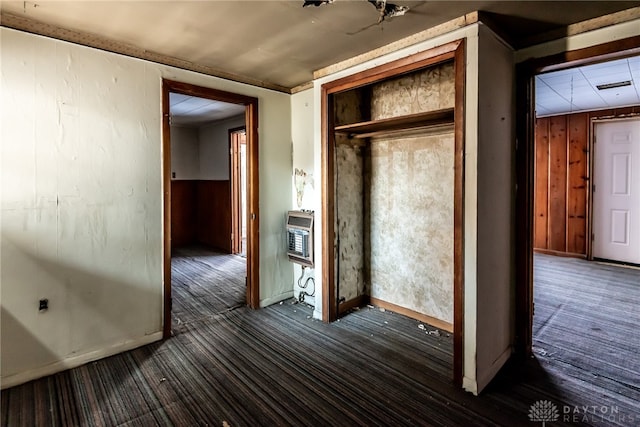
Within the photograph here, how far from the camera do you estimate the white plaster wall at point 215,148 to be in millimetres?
6527

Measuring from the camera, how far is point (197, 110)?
5.69 m

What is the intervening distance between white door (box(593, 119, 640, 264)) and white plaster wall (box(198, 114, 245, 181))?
601 cm

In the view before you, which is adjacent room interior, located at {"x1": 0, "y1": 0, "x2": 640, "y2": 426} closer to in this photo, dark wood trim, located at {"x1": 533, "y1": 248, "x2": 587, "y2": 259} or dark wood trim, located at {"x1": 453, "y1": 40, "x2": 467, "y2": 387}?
dark wood trim, located at {"x1": 453, "y1": 40, "x2": 467, "y2": 387}

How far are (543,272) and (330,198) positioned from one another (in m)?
3.79

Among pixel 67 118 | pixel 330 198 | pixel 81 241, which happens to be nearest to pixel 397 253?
pixel 330 198

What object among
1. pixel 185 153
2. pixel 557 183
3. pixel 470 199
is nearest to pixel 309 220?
pixel 470 199

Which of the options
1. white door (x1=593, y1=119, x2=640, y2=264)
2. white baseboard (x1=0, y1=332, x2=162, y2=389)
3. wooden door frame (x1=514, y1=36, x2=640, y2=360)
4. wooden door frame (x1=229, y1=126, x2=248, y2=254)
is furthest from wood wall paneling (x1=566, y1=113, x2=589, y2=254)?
white baseboard (x1=0, y1=332, x2=162, y2=389)

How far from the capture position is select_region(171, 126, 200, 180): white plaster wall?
7070mm

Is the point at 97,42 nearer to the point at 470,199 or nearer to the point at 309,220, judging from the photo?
the point at 309,220

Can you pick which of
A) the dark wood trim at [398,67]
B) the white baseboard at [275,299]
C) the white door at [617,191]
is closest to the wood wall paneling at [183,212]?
the white baseboard at [275,299]

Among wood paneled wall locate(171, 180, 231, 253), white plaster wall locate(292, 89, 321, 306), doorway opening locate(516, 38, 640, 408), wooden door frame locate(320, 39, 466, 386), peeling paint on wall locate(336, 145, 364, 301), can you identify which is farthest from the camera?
wood paneled wall locate(171, 180, 231, 253)

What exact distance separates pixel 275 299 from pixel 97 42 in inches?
110

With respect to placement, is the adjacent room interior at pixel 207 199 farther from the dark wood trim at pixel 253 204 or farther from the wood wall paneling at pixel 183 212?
the dark wood trim at pixel 253 204

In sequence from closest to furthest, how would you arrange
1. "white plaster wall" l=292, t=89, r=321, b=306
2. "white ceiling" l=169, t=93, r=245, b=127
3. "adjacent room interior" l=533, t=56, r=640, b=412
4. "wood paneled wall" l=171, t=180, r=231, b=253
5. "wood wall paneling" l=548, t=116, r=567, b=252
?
"adjacent room interior" l=533, t=56, r=640, b=412 < "white plaster wall" l=292, t=89, r=321, b=306 < "white ceiling" l=169, t=93, r=245, b=127 < "wood wall paneling" l=548, t=116, r=567, b=252 < "wood paneled wall" l=171, t=180, r=231, b=253
